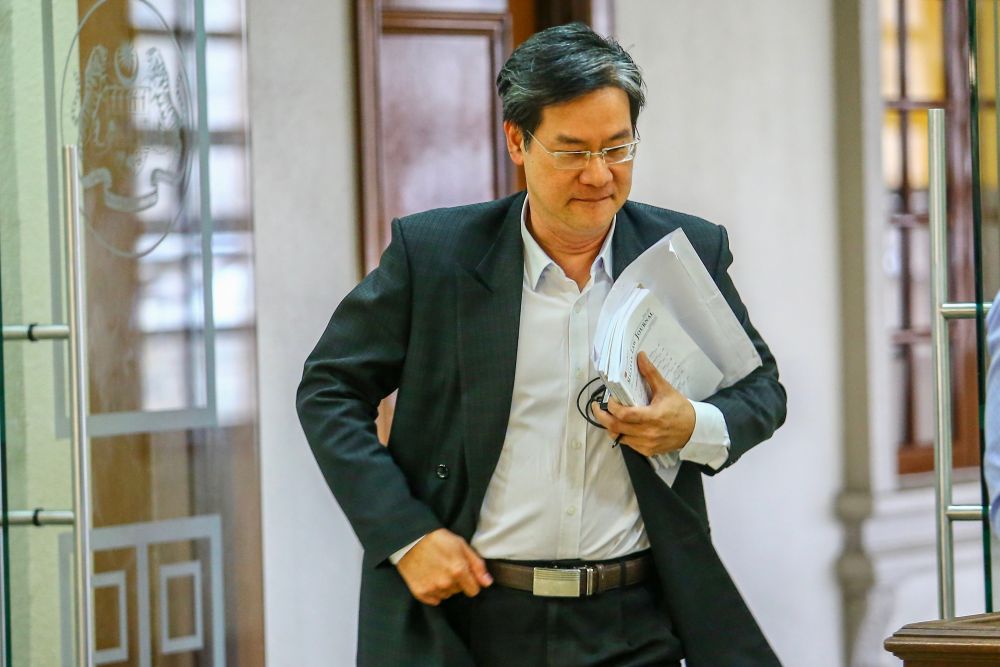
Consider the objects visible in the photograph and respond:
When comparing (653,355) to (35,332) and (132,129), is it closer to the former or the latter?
(35,332)

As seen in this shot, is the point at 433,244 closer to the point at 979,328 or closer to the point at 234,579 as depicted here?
the point at 979,328

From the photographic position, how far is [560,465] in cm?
165

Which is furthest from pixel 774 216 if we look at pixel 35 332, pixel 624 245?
pixel 35 332

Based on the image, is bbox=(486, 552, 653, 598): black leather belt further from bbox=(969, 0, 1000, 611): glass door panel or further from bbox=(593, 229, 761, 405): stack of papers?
bbox=(969, 0, 1000, 611): glass door panel

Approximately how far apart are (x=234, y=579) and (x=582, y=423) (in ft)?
5.47

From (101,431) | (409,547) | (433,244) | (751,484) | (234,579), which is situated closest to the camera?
(409,547)

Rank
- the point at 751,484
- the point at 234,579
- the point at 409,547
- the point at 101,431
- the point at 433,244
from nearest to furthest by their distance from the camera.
A: the point at 409,547
the point at 433,244
the point at 101,431
the point at 234,579
the point at 751,484

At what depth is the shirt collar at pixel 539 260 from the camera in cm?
171

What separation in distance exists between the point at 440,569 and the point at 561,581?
6.0 inches

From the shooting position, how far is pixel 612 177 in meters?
1.59

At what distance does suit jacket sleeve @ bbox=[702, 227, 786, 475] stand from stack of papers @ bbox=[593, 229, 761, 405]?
0.09 feet

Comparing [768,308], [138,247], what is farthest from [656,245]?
[768,308]

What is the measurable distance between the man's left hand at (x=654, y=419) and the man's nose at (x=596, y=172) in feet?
0.69

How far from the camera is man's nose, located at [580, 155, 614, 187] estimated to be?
5.16 feet
